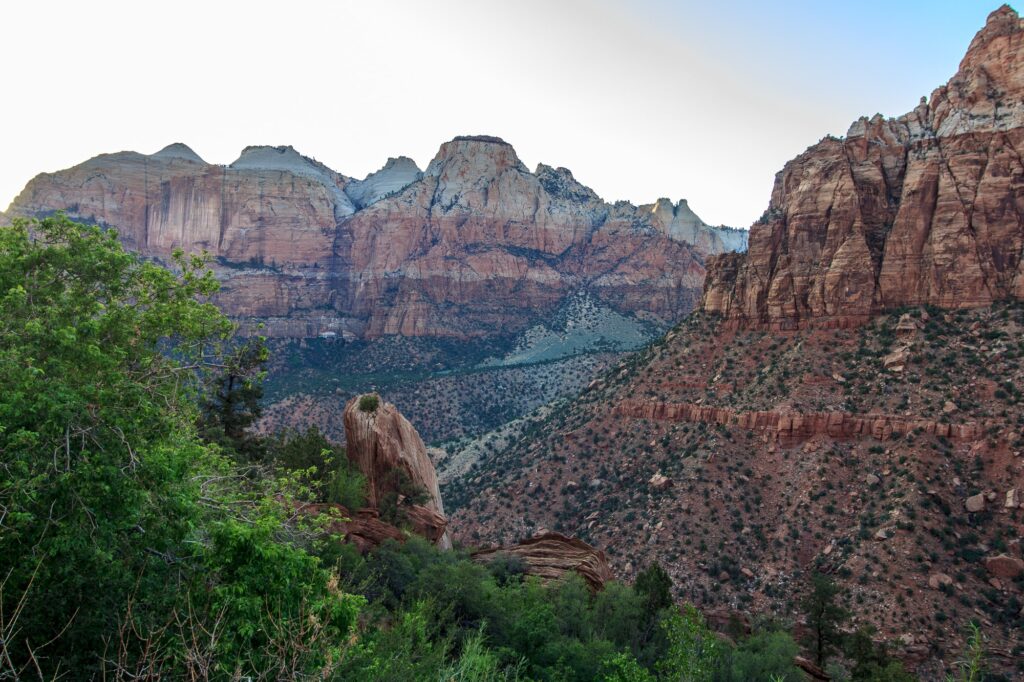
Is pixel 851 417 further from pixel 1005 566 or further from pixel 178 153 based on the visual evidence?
pixel 178 153

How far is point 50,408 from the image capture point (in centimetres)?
869

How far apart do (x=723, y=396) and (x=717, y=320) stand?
36.4 feet

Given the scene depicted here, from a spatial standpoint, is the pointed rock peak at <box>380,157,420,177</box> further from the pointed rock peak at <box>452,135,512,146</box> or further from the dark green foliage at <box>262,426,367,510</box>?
the dark green foliage at <box>262,426,367,510</box>

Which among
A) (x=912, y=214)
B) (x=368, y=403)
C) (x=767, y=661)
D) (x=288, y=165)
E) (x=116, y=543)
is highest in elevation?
(x=288, y=165)

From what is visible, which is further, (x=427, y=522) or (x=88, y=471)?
(x=427, y=522)

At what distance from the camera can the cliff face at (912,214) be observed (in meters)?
41.4

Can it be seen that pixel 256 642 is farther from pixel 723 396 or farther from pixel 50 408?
pixel 723 396

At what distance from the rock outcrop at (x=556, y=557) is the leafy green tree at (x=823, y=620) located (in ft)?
29.7

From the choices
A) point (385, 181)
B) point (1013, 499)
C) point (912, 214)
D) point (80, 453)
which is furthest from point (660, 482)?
point (385, 181)

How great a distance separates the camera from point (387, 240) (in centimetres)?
13862

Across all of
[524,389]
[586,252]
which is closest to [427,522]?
[524,389]

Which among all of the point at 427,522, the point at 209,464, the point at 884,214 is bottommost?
the point at 427,522

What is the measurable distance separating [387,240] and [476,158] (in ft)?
109

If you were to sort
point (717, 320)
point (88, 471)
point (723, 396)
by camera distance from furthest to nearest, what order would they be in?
1. point (717, 320)
2. point (723, 396)
3. point (88, 471)
